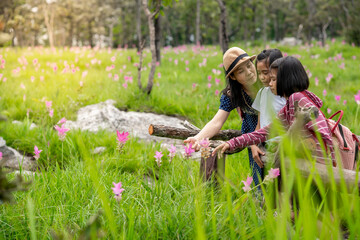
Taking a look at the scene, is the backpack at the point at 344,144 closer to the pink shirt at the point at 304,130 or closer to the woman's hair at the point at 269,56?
the pink shirt at the point at 304,130

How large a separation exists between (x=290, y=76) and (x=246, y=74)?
2.01 feet

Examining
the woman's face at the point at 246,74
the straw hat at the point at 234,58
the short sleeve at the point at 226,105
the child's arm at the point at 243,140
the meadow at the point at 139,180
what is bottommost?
the meadow at the point at 139,180

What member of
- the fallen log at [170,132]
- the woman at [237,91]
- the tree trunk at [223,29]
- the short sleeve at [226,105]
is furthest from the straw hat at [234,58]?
the tree trunk at [223,29]

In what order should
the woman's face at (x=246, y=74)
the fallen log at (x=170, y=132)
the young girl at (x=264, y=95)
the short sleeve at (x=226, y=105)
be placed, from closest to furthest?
the fallen log at (x=170, y=132) → the young girl at (x=264, y=95) → the woman's face at (x=246, y=74) → the short sleeve at (x=226, y=105)

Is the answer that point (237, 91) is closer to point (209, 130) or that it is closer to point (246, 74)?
point (246, 74)

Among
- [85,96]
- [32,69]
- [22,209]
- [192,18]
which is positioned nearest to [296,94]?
[22,209]

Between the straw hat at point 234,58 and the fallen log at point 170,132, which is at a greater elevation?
the straw hat at point 234,58

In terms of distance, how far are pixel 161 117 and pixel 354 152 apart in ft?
11.5

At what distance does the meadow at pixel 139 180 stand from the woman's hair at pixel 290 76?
68 cm

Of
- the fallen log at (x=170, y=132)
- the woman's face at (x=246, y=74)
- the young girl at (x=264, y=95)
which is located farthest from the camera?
the woman's face at (x=246, y=74)

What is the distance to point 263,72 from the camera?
267 centimetres

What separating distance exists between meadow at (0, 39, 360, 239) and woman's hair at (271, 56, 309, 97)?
683 mm

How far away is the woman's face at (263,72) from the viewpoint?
2615mm

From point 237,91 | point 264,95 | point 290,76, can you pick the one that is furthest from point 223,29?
point 290,76
